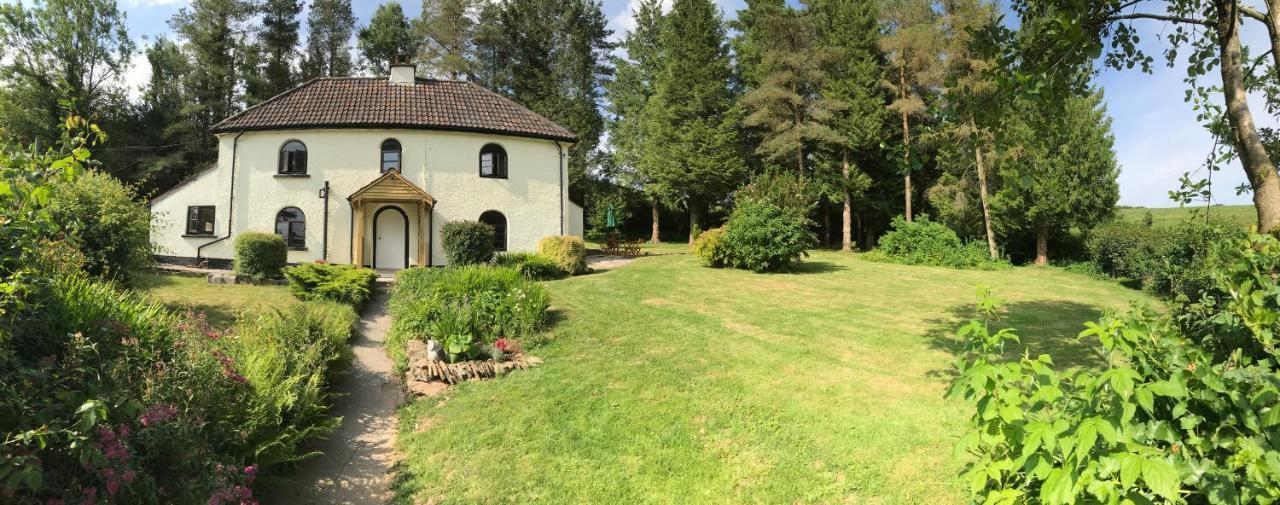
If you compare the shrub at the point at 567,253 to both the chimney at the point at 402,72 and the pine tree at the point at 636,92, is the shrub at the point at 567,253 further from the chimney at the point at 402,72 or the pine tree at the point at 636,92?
the pine tree at the point at 636,92

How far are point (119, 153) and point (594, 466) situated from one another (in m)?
42.8

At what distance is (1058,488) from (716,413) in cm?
373

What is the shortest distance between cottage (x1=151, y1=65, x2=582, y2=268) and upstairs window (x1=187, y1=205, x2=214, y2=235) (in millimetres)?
37

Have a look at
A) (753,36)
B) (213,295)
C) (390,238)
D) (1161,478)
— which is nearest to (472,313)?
(213,295)

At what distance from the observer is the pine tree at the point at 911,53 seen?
23.7 m

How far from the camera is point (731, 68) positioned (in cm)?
3278

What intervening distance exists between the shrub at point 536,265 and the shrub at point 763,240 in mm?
5093

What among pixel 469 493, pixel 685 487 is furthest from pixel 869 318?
pixel 469 493

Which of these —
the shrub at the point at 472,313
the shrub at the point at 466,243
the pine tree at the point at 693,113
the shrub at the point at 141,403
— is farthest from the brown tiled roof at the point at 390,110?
the shrub at the point at 141,403

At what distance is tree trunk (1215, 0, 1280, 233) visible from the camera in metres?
4.36

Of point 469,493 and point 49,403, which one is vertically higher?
point 49,403

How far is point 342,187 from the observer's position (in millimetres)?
19219

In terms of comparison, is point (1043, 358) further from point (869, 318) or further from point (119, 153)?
point (119, 153)

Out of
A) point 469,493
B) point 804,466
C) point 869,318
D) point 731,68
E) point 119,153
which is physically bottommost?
point 469,493
